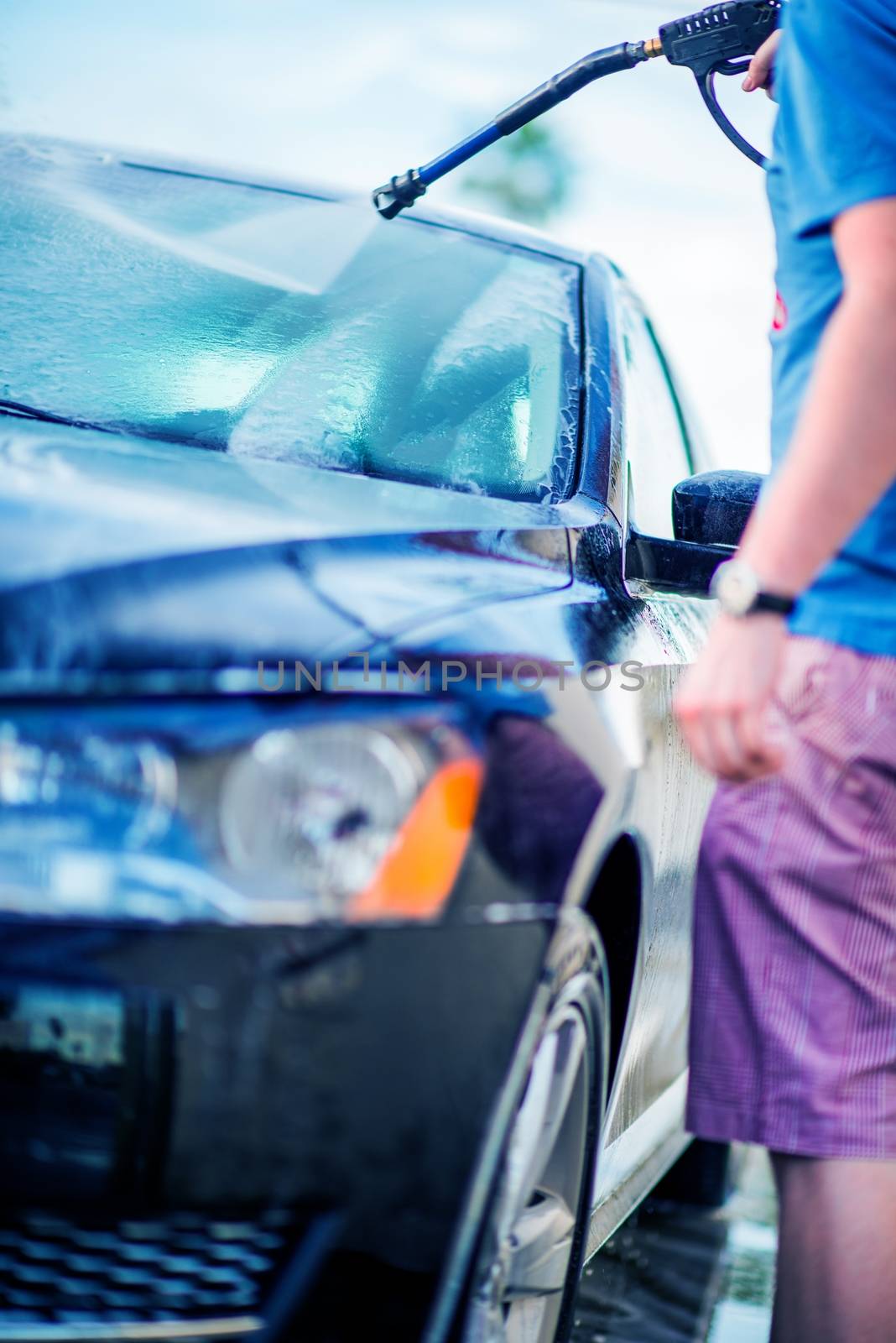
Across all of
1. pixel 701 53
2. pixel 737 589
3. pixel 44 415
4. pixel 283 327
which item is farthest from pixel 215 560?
pixel 701 53

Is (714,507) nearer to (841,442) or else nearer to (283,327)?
(283,327)

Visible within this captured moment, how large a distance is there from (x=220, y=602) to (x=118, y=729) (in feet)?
0.53

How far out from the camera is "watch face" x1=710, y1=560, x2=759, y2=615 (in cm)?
119

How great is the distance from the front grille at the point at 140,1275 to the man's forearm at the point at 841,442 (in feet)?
2.17

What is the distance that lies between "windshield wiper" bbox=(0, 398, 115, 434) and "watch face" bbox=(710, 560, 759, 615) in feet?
3.65

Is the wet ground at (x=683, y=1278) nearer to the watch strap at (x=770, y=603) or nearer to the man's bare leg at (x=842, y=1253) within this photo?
the man's bare leg at (x=842, y=1253)

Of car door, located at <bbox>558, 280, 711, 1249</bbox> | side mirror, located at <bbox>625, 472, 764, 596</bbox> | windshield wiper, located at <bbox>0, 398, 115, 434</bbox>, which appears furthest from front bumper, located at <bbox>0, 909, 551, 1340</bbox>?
windshield wiper, located at <bbox>0, 398, 115, 434</bbox>

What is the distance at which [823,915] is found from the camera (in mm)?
1288

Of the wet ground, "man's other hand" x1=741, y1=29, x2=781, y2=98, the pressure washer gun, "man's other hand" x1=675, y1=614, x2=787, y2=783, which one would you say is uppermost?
the pressure washer gun

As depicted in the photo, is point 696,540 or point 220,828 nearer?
point 220,828

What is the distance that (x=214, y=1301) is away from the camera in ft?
3.80

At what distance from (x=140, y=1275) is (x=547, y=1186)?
59cm

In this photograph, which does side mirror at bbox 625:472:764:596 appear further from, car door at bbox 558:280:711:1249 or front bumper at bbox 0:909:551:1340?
front bumper at bbox 0:909:551:1340

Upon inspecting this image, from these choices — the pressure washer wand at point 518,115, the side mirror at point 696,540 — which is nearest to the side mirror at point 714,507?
the side mirror at point 696,540
